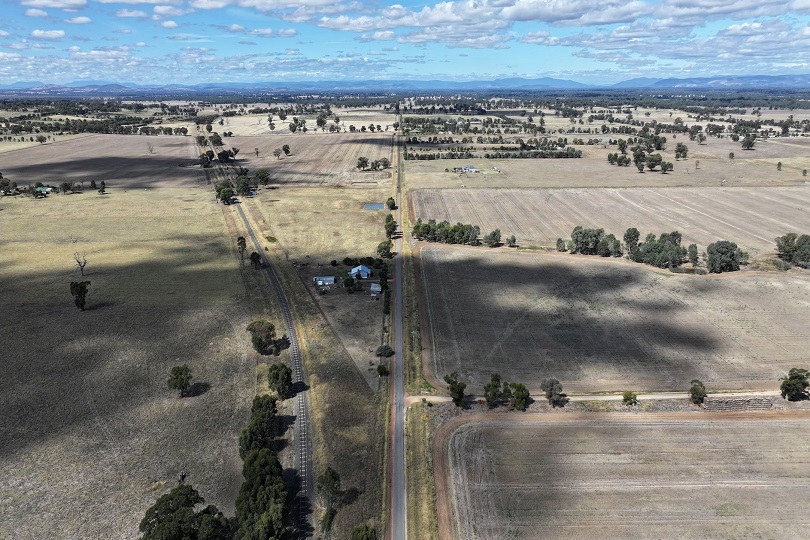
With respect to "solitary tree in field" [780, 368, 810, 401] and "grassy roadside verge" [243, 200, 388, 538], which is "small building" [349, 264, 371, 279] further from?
"solitary tree in field" [780, 368, 810, 401]

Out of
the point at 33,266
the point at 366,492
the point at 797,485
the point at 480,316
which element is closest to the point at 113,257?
the point at 33,266

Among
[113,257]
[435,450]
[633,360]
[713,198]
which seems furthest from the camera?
[713,198]

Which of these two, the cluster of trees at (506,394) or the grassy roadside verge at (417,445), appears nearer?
the grassy roadside verge at (417,445)

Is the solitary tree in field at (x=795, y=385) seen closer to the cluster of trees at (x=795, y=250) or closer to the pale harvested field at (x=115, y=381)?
the cluster of trees at (x=795, y=250)

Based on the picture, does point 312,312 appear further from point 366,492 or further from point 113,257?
point 113,257

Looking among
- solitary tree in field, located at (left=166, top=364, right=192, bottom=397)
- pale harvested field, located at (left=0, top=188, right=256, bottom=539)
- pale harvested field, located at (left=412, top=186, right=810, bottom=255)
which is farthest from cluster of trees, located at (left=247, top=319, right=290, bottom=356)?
pale harvested field, located at (left=412, top=186, right=810, bottom=255)

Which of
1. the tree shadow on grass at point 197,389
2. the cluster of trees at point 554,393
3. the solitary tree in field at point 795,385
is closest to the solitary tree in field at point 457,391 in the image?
the cluster of trees at point 554,393

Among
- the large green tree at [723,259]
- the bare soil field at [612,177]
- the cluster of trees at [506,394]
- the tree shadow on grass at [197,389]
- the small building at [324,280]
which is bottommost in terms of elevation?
the tree shadow on grass at [197,389]

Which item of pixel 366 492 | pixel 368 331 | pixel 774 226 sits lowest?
pixel 366 492

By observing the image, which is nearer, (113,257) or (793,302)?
(793,302)
